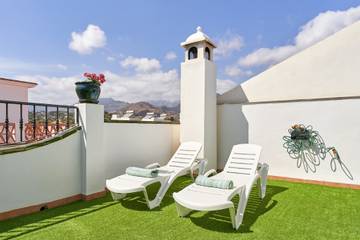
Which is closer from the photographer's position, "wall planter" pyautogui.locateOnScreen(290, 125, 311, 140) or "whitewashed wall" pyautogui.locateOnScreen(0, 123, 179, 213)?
"whitewashed wall" pyautogui.locateOnScreen(0, 123, 179, 213)

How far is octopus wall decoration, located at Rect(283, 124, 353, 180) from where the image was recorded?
260 inches

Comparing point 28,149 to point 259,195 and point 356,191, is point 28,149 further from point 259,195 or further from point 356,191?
point 356,191

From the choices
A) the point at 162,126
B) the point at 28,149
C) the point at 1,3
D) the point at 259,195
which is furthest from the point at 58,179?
the point at 1,3

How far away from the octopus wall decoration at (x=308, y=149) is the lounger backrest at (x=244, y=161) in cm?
207

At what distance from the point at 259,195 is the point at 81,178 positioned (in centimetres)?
422

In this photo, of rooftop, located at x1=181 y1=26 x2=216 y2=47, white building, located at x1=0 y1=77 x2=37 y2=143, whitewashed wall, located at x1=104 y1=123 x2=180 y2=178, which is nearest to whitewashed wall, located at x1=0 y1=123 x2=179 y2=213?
whitewashed wall, located at x1=104 y1=123 x2=180 y2=178

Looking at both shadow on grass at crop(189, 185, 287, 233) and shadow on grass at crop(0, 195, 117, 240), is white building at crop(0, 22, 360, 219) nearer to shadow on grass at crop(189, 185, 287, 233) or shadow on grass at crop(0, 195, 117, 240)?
shadow on grass at crop(0, 195, 117, 240)

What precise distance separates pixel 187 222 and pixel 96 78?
12.3 ft

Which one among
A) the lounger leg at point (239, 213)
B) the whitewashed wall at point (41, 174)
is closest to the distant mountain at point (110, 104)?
the whitewashed wall at point (41, 174)

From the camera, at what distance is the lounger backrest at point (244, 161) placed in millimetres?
5457

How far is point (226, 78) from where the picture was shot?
10672mm

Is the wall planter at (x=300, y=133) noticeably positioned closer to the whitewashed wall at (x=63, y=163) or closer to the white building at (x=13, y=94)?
the whitewashed wall at (x=63, y=163)

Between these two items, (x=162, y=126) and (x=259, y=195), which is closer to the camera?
(x=259, y=195)

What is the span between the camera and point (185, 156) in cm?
675
